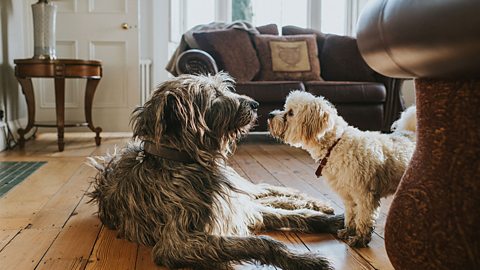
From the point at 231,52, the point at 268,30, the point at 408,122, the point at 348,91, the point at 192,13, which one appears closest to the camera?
the point at 408,122

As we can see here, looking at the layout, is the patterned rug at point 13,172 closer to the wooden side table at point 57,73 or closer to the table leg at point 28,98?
the wooden side table at point 57,73

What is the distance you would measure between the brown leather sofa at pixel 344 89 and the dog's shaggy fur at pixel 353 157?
8.24 ft

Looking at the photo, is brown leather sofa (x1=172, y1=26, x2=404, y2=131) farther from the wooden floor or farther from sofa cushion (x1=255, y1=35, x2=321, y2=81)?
the wooden floor

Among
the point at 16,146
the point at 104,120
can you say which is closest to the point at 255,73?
the point at 104,120

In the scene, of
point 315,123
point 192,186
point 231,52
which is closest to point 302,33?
point 231,52

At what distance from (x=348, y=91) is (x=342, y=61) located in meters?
0.70

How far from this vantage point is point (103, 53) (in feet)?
19.3

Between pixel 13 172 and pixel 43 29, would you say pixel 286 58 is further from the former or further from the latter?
pixel 13 172

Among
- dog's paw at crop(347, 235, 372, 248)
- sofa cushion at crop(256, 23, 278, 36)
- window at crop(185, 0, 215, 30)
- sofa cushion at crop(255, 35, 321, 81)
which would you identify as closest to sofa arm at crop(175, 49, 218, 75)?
sofa cushion at crop(255, 35, 321, 81)

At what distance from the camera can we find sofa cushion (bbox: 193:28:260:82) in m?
5.07

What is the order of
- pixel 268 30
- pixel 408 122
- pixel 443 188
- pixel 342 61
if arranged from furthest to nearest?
pixel 268 30, pixel 342 61, pixel 408 122, pixel 443 188

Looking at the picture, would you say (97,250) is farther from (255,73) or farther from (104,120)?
(104,120)

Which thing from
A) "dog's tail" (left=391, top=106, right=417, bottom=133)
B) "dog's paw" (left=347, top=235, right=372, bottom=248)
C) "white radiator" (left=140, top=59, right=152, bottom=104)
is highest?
"dog's tail" (left=391, top=106, right=417, bottom=133)

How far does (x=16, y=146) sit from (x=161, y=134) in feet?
11.5
